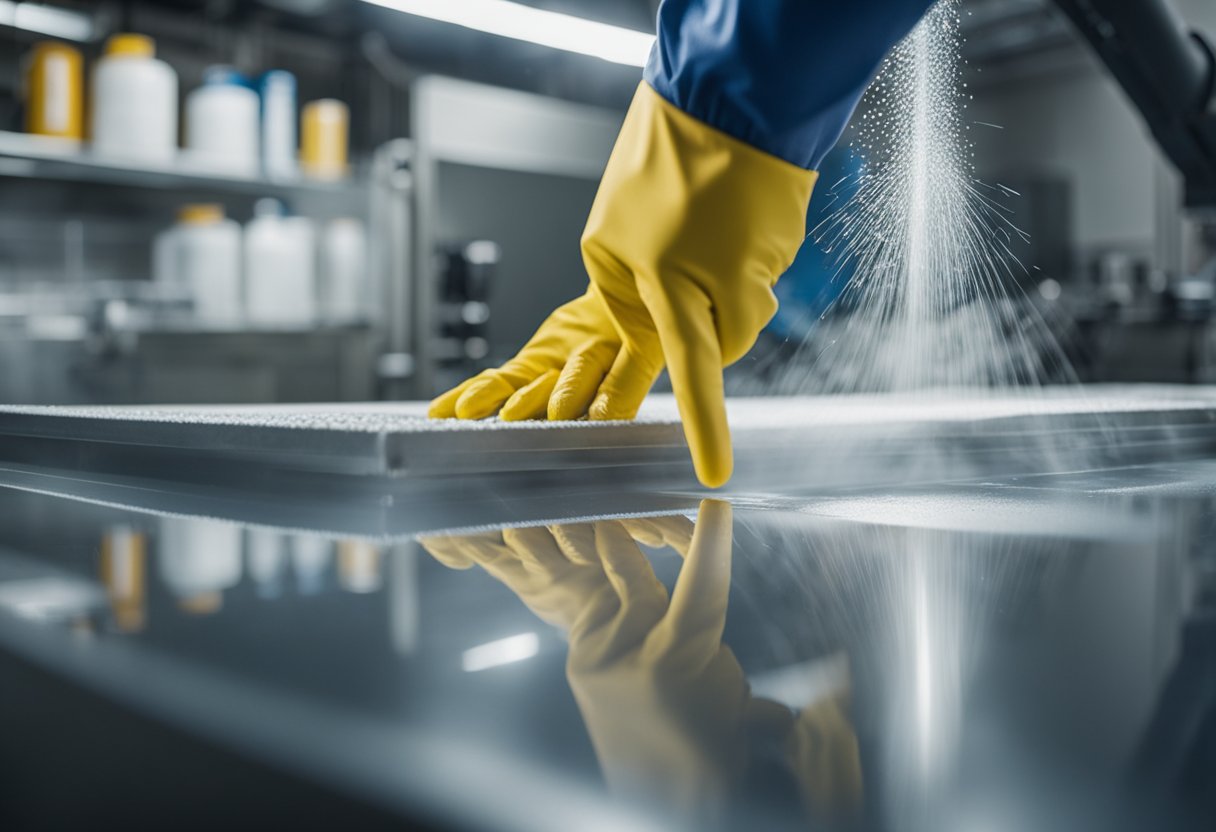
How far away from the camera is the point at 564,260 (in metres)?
2.79

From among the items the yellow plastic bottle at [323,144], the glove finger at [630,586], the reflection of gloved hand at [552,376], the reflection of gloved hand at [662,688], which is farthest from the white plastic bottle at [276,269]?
the reflection of gloved hand at [662,688]

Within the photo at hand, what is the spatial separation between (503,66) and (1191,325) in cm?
230

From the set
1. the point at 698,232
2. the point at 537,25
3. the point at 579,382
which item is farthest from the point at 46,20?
the point at 698,232

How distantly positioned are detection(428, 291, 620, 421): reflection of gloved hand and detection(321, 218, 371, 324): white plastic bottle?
64.5 inches

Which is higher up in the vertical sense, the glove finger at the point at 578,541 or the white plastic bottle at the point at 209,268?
the white plastic bottle at the point at 209,268

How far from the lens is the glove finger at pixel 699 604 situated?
10.1 inches

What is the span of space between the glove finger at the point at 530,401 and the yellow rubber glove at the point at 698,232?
153 mm

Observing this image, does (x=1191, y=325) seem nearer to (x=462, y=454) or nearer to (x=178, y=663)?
(x=462, y=454)

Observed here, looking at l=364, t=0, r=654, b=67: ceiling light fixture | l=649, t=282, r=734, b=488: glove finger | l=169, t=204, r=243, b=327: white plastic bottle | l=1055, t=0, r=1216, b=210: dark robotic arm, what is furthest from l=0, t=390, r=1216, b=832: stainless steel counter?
l=169, t=204, r=243, b=327: white plastic bottle

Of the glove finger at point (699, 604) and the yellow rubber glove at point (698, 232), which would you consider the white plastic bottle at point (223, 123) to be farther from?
the glove finger at point (699, 604)

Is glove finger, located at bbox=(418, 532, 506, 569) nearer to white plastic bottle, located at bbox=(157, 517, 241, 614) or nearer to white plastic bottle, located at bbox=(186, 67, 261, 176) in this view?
white plastic bottle, located at bbox=(157, 517, 241, 614)

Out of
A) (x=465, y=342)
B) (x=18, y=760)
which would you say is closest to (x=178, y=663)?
(x=18, y=760)

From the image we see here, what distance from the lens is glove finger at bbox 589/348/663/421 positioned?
2.56ft

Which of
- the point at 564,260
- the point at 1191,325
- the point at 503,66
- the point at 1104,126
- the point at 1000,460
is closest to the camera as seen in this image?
the point at 1000,460
